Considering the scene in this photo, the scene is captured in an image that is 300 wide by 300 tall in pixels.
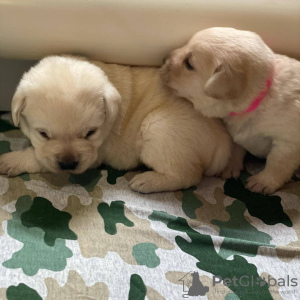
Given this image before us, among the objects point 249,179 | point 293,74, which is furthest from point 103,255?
point 293,74

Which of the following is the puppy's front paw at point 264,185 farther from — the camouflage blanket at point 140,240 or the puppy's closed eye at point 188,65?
the puppy's closed eye at point 188,65

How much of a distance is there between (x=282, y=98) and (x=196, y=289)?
1.09 metres

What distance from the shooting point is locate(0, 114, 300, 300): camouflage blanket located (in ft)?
5.04

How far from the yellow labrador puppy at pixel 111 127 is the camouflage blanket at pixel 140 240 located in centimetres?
10

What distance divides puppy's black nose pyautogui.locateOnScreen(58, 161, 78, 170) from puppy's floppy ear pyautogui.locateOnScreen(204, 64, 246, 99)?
0.75 metres

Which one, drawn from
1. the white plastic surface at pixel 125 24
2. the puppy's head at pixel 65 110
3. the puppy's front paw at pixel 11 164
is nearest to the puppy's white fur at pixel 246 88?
the white plastic surface at pixel 125 24

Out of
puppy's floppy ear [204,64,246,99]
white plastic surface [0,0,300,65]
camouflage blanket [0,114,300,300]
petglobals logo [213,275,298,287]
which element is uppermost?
white plastic surface [0,0,300,65]

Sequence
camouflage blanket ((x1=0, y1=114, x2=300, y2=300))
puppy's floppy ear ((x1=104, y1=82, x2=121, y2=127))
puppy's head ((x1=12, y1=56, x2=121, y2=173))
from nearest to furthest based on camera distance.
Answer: camouflage blanket ((x1=0, y1=114, x2=300, y2=300)) < puppy's head ((x1=12, y1=56, x2=121, y2=173)) < puppy's floppy ear ((x1=104, y1=82, x2=121, y2=127))

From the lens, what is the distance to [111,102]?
191 centimetres

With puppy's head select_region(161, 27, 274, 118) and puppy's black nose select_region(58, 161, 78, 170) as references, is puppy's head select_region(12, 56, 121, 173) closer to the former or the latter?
puppy's black nose select_region(58, 161, 78, 170)

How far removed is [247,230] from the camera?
192 centimetres

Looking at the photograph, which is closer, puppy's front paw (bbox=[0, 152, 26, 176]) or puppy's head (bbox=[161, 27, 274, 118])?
puppy's head (bbox=[161, 27, 274, 118])

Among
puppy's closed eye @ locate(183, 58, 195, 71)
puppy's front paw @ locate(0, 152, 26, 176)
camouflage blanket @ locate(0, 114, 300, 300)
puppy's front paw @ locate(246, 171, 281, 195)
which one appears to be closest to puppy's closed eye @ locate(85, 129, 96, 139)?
camouflage blanket @ locate(0, 114, 300, 300)

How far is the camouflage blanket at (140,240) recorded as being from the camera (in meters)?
1.54
